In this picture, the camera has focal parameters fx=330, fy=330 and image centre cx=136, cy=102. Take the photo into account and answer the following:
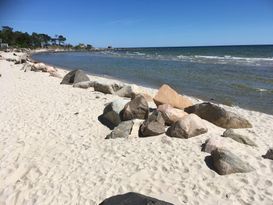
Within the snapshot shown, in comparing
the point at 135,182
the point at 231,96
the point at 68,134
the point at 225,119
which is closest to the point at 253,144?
the point at 225,119

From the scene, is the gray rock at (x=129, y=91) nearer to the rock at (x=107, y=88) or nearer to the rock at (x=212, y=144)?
the rock at (x=107, y=88)

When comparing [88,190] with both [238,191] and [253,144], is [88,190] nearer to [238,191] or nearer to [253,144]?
[238,191]

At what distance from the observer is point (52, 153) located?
675 cm

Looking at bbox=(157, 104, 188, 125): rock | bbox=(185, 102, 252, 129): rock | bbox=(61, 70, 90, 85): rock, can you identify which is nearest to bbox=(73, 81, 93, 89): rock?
bbox=(61, 70, 90, 85): rock

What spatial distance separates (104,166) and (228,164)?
7.31ft

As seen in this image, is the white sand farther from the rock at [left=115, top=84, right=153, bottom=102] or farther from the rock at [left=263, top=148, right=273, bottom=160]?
the rock at [left=115, top=84, right=153, bottom=102]

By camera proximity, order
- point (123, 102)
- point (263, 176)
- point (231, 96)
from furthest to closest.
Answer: point (231, 96), point (123, 102), point (263, 176)

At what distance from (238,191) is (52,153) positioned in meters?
3.69

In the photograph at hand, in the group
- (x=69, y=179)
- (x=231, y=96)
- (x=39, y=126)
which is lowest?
(x=231, y=96)

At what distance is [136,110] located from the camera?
8508mm

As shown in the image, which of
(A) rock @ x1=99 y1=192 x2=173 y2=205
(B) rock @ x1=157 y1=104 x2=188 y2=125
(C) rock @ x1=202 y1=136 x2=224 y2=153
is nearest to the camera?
(A) rock @ x1=99 y1=192 x2=173 y2=205

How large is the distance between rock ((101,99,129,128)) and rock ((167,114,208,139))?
160 cm

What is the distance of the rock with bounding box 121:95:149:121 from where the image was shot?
845 cm

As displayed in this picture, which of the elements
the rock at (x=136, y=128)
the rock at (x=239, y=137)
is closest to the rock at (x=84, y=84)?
the rock at (x=136, y=128)
